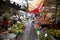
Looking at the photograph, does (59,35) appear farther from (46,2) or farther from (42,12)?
(42,12)

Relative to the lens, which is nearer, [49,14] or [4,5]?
[4,5]

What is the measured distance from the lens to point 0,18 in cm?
561

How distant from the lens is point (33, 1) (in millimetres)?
10844

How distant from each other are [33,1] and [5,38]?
18.1ft

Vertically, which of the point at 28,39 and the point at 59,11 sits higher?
the point at 59,11

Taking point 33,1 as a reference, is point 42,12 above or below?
below

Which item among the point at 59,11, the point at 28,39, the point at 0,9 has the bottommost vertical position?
the point at 28,39

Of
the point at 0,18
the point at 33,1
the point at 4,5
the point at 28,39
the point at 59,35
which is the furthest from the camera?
the point at 33,1

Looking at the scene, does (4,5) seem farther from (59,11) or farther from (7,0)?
(59,11)

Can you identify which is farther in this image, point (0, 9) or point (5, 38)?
point (5, 38)

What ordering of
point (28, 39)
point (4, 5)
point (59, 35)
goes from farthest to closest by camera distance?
point (28, 39), point (59, 35), point (4, 5)

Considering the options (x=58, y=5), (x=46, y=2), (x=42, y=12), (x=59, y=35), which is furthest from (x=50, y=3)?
(x=59, y=35)

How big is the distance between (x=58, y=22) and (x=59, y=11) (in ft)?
1.87

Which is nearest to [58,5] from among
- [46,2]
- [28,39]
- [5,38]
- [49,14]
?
[46,2]
